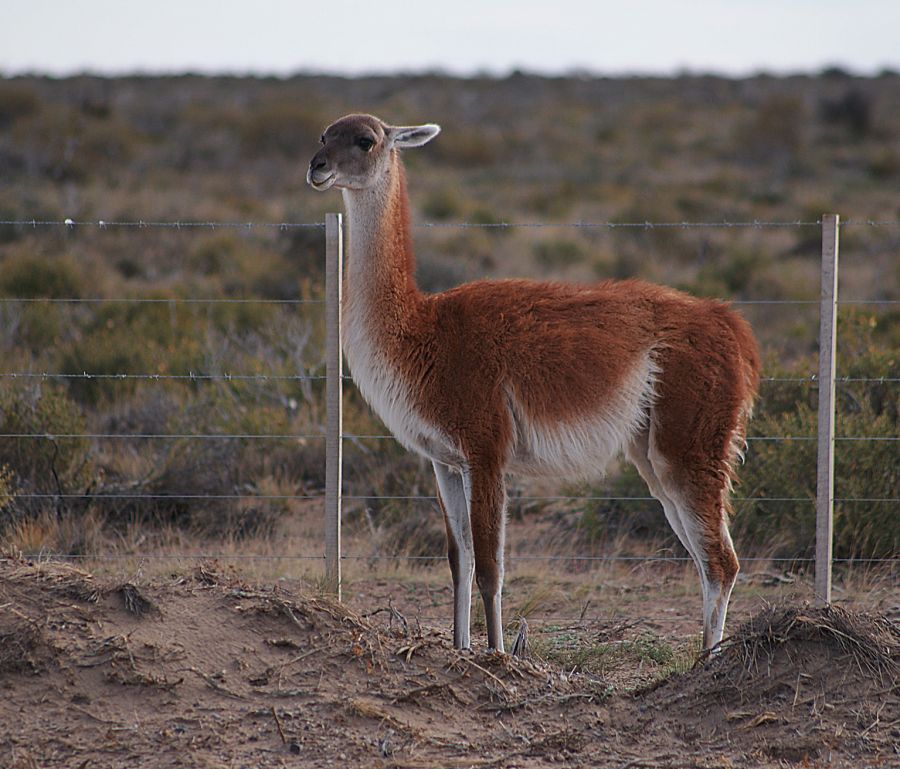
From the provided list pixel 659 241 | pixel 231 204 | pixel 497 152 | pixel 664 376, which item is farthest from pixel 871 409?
pixel 497 152

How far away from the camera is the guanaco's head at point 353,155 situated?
18.7 ft

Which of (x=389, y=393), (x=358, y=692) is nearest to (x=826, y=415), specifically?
(x=389, y=393)

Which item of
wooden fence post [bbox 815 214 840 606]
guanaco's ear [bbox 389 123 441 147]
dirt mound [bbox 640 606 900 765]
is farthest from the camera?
wooden fence post [bbox 815 214 840 606]

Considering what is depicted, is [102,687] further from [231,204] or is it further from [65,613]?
[231,204]

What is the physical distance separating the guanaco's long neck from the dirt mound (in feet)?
7.09

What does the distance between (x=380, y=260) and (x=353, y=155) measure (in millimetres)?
533

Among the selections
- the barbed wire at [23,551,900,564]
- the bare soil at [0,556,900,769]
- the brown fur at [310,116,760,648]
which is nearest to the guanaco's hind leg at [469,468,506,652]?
the brown fur at [310,116,760,648]

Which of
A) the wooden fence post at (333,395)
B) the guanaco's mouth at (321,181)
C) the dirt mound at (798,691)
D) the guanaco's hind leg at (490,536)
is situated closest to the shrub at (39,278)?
the wooden fence post at (333,395)

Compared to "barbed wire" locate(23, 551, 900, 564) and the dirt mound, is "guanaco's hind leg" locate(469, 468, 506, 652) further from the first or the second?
"barbed wire" locate(23, 551, 900, 564)

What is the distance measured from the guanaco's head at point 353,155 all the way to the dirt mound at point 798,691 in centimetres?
281

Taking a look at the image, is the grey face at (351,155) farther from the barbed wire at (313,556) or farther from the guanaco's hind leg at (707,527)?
the barbed wire at (313,556)

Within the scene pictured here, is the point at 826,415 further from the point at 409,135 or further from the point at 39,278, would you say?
the point at 39,278

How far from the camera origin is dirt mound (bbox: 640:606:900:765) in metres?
4.56

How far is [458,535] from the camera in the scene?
5.85 m
